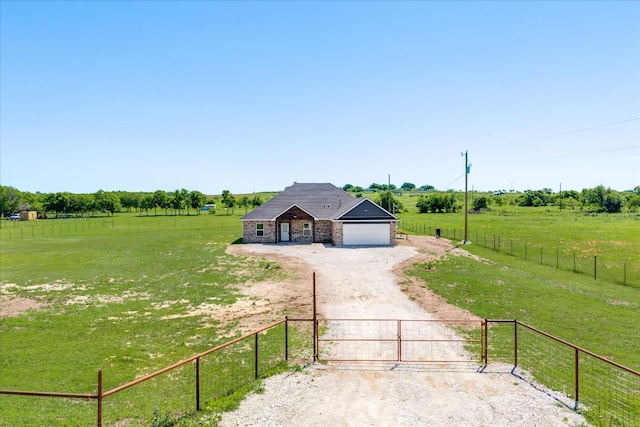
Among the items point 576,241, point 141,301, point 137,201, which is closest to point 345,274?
point 141,301

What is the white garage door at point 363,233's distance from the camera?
120 feet

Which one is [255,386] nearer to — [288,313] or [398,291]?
[288,313]

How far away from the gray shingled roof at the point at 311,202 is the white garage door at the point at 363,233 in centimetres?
180

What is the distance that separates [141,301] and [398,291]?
12.4 m

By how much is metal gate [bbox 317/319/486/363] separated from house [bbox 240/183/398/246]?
2180cm

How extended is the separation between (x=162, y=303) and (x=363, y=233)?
2155 centimetres

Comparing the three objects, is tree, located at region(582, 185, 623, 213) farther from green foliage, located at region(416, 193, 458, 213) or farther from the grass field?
the grass field

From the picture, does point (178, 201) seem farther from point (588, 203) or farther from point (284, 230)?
point (588, 203)

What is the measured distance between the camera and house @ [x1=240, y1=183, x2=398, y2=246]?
36.6 m

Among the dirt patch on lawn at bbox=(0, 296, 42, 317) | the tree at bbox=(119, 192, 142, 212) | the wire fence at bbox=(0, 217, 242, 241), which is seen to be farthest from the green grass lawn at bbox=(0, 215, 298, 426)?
the tree at bbox=(119, 192, 142, 212)

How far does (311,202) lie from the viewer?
42.1 m

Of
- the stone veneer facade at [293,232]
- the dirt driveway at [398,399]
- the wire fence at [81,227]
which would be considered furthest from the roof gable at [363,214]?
the dirt driveway at [398,399]

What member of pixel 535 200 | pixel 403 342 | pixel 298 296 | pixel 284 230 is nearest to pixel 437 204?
pixel 535 200

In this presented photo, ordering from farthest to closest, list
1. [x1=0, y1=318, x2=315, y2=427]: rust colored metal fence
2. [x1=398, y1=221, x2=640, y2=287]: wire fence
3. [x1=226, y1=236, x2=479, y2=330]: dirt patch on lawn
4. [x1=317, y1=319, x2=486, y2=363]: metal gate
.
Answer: [x1=398, y1=221, x2=640, y2=287]: wire fence → [x1=226, y1=236, x2=479, y2=330]: dirt patch on lawn → [x1=317, y1=319, x2=486, y2=363]: metal gate → [x1=0, y1=318, x2=315, y2=427]: rust colored metal fence
